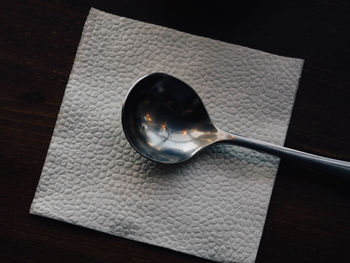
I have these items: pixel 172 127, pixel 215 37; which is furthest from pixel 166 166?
pixel 215 37

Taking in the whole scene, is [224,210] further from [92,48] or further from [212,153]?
[92,48]

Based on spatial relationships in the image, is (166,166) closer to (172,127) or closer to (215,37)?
(172,127)

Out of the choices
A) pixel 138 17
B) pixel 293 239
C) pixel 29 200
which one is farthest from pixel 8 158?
pixel 293 239
